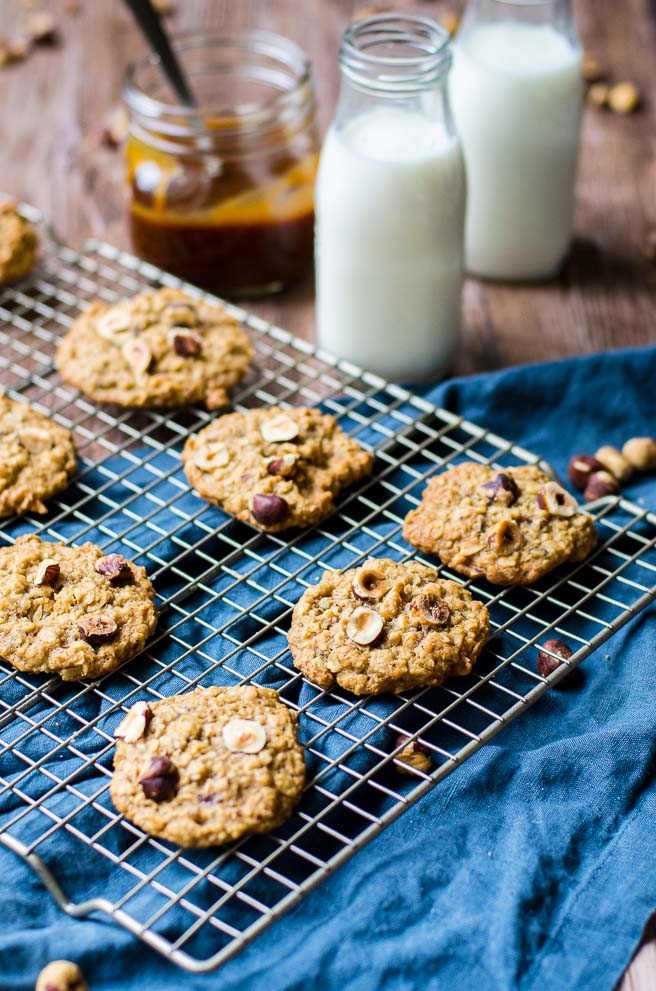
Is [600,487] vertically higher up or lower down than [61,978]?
higher up

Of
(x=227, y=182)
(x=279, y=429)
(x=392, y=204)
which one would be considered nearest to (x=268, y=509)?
(x=279, y=429)

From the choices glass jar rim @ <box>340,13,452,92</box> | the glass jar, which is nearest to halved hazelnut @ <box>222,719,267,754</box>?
glass jar rim @ <box>340,13,452,92</box>

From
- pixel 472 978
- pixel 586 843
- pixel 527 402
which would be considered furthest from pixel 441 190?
pixel 472 978

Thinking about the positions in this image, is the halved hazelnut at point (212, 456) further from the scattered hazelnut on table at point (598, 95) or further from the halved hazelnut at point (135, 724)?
the scattered hazelnut on table at point (598, 95)

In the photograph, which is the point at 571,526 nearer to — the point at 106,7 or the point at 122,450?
the point at 122,450

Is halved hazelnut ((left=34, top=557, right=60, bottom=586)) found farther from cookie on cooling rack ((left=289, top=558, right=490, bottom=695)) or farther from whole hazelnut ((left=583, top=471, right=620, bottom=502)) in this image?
whole hazelnut ((left=583, top=471, right=620, bottom=502))

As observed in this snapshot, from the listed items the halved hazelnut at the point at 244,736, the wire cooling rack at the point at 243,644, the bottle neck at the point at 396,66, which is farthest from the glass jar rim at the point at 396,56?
the halved hazelnut at the point at 244,736

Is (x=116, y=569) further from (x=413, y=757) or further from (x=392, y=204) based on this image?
(x=392, y=204)
